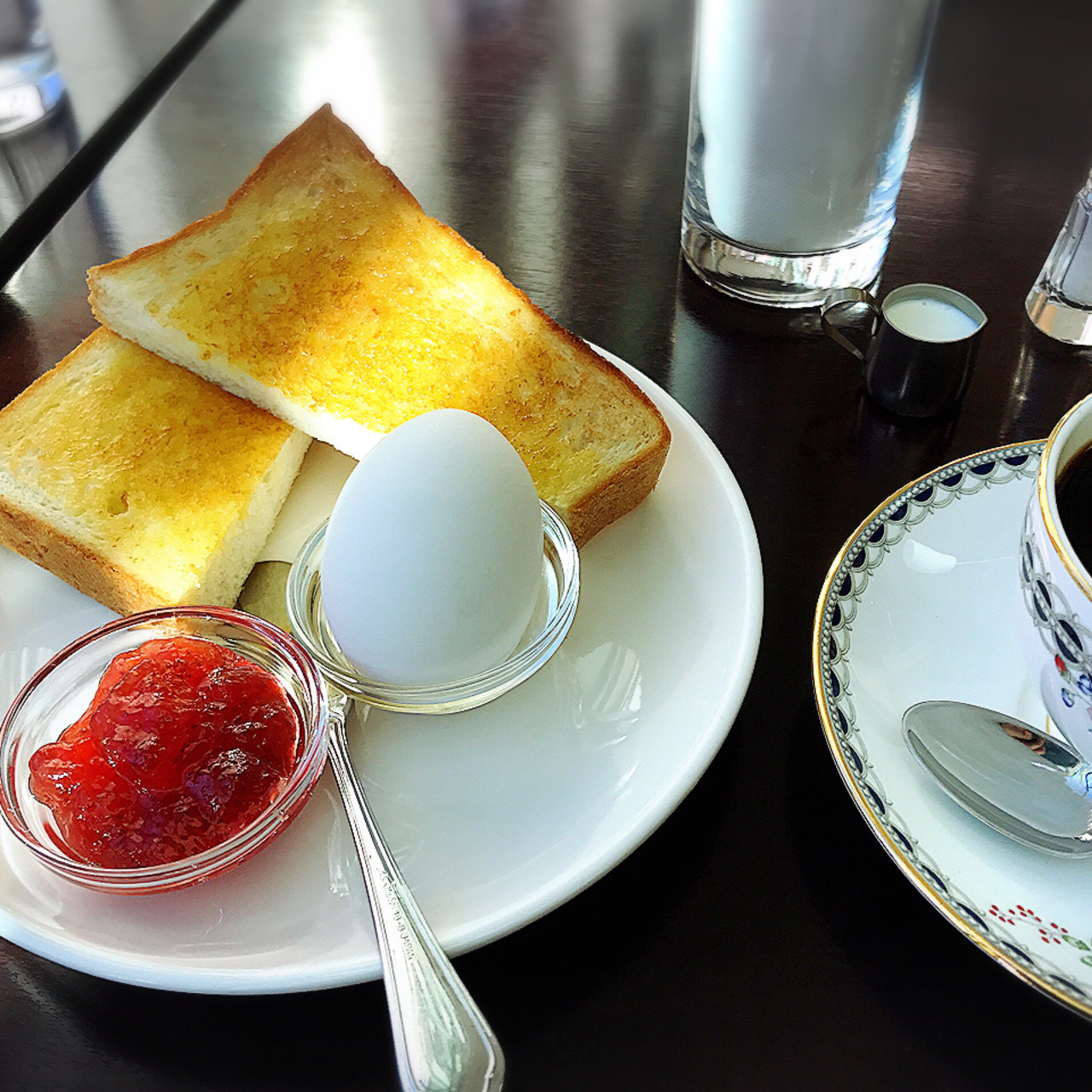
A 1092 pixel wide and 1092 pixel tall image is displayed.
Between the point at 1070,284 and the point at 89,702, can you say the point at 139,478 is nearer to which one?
the point at 89,702

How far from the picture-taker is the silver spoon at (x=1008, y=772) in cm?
63

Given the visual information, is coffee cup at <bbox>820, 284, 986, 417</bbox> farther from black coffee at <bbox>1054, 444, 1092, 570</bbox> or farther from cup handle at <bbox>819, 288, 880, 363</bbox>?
black coffee at <bbox>1054, 444, 1092, 570</bbox>

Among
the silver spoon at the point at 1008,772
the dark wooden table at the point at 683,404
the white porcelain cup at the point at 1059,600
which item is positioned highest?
the white porcelain cup at the point at 1059,600

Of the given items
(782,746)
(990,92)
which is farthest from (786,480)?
(990,92)

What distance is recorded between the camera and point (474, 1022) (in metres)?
0.58

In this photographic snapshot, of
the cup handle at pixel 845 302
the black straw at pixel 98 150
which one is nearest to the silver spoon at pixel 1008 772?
the cup handle at pixel 845 302

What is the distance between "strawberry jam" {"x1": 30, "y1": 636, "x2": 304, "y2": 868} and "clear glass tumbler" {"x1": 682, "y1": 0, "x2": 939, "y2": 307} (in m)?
0.76

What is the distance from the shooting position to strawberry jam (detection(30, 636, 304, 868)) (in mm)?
675

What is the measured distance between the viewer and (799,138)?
3.51ft

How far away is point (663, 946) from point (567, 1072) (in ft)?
0.32

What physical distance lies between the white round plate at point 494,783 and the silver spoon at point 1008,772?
14 cm

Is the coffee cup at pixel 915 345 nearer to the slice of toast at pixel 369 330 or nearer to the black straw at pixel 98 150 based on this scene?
the slice of toast at pixel 369 330

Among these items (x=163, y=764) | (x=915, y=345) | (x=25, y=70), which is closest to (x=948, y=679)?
(x=915, y=345)

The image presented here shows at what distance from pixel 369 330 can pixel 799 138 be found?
48 centimetres
